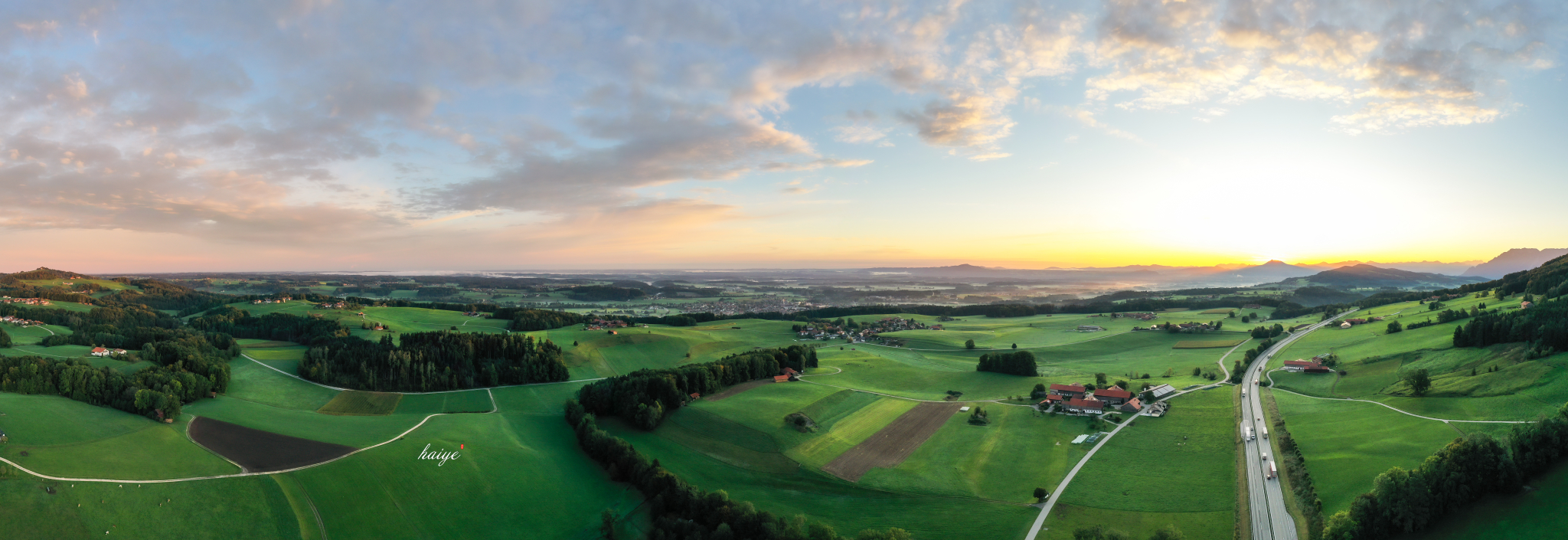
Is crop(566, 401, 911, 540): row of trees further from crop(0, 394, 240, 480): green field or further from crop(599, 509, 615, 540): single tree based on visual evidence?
crop(0, 394, 240, 480): green field

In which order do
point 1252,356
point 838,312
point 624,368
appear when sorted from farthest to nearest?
1. point 838,312
2. point 624,368
3. point 1252,356

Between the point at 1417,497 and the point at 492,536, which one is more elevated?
the point at 1417,497

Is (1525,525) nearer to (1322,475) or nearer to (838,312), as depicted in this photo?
(1322,475)

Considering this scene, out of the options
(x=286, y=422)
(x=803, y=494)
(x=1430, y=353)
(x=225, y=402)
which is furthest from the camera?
(x=1430, y=353)

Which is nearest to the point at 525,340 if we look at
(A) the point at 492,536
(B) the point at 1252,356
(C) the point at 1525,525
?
(A) the point at 492,536

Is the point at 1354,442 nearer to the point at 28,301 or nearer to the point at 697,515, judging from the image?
the point at 697,515

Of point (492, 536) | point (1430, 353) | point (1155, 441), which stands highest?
point (1430, 353)

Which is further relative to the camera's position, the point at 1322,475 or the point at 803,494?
the point at 803,494

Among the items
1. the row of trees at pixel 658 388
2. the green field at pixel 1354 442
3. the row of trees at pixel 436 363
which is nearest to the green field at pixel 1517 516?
the green field at pixel 1354 442

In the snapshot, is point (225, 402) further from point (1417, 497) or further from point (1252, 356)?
point (1252, 356)
